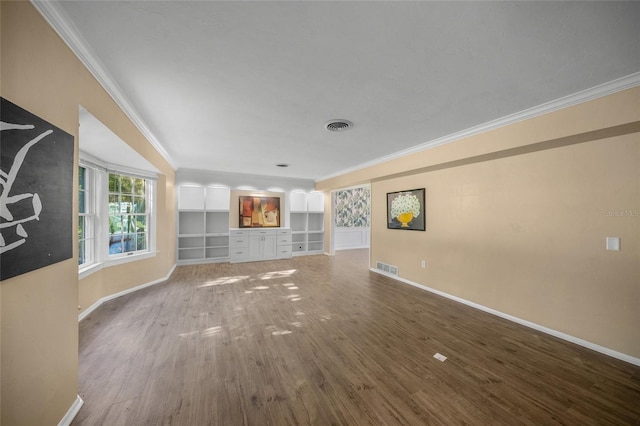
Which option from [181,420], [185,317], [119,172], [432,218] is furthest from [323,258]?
[181,420]

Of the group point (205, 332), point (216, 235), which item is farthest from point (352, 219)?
point (205, 332)

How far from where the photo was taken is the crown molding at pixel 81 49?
1.32 m

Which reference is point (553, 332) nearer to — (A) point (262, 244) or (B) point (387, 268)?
(B) point (387, 268)

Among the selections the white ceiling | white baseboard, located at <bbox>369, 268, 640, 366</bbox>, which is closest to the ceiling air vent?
the white ceiling

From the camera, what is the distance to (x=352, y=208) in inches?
381

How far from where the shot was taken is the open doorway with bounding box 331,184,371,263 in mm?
9352

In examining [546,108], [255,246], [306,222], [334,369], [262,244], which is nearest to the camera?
[334,369]

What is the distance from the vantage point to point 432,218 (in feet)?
14.0

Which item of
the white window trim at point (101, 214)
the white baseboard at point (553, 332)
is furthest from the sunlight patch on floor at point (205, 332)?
the white baseboard at point (553, 332)

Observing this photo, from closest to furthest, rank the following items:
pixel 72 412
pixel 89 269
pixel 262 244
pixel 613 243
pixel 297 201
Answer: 1. pixel 72 412
2. pixel 613 243
3. pixel 89 269
4. pixel 262 244
5. pixel 297 201

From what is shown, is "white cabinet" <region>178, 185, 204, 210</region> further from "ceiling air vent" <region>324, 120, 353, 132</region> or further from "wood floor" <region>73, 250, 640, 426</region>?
"ceiling air vent" <region>324, 120, 353, 132</region>

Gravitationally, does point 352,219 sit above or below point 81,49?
below

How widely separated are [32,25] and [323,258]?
682 cm

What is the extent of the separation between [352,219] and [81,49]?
8.70 m
